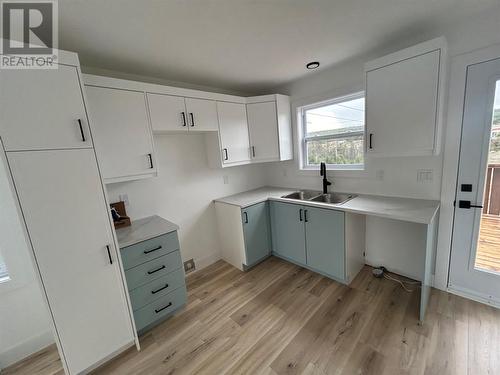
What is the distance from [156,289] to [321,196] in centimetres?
212

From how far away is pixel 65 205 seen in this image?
52.6 inches

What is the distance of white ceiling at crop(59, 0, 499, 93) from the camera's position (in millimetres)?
1263

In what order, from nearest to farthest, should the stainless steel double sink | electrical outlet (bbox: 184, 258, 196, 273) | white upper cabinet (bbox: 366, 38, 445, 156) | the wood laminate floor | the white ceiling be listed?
1. the white ceiling
2. the wood laminate floor
3. white upper cabinet (bbox: 366, 38, 445, 156)
4. the stainless steel double sink
5. electrical outlet (bbox: 184, 258, 196, 273)

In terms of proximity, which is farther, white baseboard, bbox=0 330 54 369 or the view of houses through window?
the view of houses through window

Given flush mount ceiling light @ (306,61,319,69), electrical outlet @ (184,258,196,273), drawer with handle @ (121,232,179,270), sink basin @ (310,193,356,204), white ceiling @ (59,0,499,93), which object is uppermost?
flush mount ceiling light @ (306,61,319,69)

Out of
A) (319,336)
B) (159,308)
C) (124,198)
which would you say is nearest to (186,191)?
(124,198)

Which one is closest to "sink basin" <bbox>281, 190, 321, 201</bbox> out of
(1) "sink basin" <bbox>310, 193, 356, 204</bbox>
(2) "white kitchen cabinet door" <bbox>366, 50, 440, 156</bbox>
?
(1) "sink basin" <bbox>310, 193, 356, 204</bbox>

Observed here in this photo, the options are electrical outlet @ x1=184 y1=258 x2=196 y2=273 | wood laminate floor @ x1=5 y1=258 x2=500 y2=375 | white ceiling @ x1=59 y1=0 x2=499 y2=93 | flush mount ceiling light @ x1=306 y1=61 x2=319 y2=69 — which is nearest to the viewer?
white ceiling @ x1=59 y1=0 x2=499 y2=93

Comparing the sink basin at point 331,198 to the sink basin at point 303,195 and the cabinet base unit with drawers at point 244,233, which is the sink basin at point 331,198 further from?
the cabinet base unit with drawers at point 244,233

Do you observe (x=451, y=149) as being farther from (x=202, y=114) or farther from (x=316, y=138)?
(x=202, y=114)

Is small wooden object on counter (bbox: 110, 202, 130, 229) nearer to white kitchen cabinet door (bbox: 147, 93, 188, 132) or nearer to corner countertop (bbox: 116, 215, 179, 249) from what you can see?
corner countertop (bbox: 116, 215, 179, 249)

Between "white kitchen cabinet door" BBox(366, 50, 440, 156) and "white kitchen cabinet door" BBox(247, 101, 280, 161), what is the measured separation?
1.15 meters

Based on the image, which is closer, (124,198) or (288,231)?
(124,198)

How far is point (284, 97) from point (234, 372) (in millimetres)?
2952
